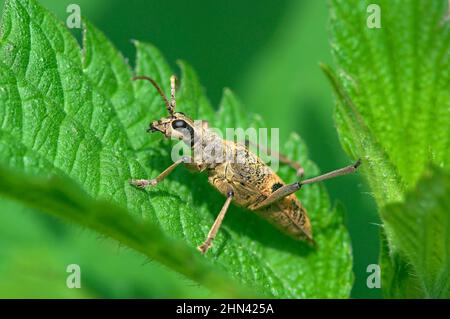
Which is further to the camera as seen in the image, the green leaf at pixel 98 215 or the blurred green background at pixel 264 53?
the blurred green background at pixel 264 53

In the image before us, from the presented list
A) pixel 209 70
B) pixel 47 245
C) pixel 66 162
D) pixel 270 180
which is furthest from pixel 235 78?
pixel 66 162

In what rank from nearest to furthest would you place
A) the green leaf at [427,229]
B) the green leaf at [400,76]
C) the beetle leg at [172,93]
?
the green leaf at [427,229] < the green leaf at [400,76] < the beetle leg at [172,93]

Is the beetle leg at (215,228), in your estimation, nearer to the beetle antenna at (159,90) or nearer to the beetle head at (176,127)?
the beetle head at (176,127)

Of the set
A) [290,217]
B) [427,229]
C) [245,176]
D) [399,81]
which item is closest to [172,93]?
[245,176]

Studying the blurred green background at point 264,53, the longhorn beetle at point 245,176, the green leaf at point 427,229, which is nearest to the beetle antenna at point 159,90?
the longhorn beetle at point 245,176

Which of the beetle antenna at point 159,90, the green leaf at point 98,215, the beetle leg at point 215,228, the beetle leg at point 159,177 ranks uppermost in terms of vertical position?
the beetle antenna at point 159,90

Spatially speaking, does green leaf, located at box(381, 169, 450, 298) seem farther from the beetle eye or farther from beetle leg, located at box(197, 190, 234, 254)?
the beetle eye

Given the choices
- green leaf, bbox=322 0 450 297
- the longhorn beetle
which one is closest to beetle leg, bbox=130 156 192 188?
the longhorn beetle
